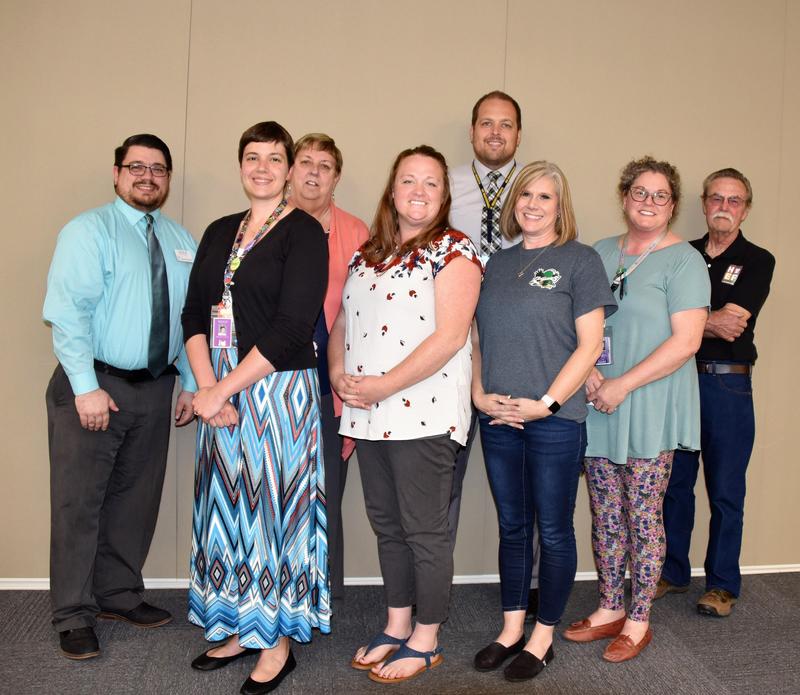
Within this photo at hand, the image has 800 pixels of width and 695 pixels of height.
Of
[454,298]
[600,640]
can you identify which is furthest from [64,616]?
[600,640]

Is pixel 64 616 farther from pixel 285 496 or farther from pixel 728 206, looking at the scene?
pixel 728 206

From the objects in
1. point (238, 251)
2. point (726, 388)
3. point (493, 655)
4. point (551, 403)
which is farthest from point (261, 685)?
point (726, 388)

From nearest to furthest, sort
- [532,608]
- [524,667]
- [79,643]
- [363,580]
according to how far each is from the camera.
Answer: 1. [524,667]
2. [79,643]
3. [532,608]
4. [363,580]

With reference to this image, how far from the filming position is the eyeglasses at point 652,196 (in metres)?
2.57

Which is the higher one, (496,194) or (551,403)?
(496,194)

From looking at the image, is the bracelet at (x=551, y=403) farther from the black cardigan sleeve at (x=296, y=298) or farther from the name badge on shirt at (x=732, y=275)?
the name badge on shirt at (x=732, y=275)

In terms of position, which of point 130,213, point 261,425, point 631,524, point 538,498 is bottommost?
point 631,524

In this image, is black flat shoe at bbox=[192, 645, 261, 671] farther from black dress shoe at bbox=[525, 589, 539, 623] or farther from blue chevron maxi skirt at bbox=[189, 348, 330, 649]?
black dress shoe at bbox=[525, 589, 539, 623]

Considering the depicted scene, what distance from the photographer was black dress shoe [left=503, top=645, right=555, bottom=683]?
2355mm

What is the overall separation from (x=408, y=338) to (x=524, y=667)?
1.20m

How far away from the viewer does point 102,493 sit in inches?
104

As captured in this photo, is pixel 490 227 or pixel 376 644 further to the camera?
pixel 490 227

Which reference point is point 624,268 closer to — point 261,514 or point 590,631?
point 590,631

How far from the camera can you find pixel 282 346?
2.14 metres
